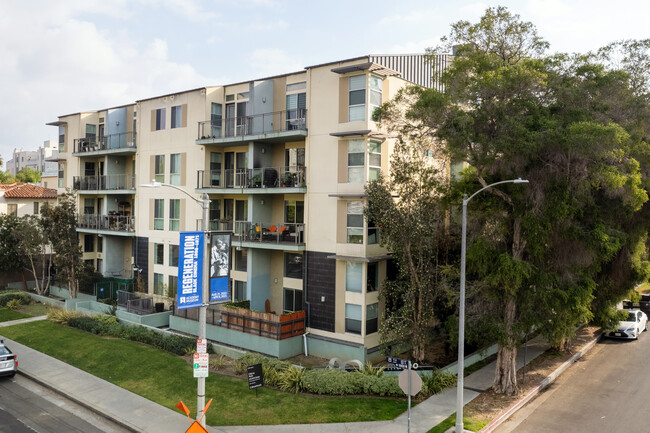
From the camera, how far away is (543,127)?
667 inches

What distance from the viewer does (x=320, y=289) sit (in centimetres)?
2417

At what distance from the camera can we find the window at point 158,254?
32.5 metres

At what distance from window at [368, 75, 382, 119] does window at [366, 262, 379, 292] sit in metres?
7.15

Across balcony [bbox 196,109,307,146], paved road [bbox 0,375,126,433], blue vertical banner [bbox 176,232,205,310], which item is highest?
balcony [bbox 196,109,307,146]

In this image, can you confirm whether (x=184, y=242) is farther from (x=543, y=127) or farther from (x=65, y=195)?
(x=65, y=195)

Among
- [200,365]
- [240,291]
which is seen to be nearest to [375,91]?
[240,291]

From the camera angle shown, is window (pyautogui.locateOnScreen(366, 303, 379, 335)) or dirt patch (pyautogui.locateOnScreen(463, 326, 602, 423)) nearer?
dirt patch (pyautogui.locateOnScreen(463, 326, 602, 423))

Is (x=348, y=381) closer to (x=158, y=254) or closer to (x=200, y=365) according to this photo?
(x=200, y=365)

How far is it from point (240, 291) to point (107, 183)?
49.2 feet

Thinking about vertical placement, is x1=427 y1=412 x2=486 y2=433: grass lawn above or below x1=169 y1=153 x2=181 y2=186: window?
below

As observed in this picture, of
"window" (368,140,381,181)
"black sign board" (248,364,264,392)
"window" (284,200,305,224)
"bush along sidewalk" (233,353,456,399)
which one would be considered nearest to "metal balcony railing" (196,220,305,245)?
"window" (284,200,305,224)

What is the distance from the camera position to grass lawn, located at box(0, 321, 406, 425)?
16781 millimetres

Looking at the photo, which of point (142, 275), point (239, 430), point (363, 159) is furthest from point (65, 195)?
point (239, 430)

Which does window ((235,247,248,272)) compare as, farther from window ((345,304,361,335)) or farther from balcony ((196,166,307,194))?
window ((345,304,361,335))
